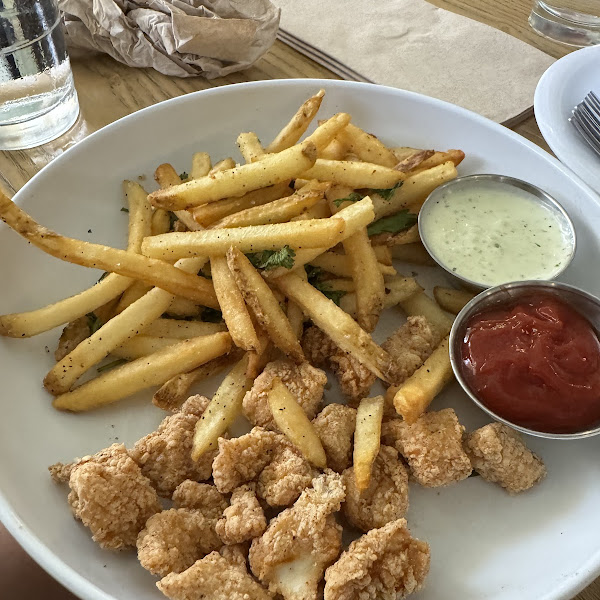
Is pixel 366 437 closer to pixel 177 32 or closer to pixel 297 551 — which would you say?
pixel 297 551

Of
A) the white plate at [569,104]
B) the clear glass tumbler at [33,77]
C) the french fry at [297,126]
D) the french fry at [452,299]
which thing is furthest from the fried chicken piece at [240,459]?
the clear glass tumbler at [33,77]

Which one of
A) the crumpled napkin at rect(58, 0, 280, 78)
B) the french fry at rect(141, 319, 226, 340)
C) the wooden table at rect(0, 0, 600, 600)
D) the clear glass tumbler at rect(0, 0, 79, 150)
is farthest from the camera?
the crumpled napkin at rect(58, 0, 280, 78)

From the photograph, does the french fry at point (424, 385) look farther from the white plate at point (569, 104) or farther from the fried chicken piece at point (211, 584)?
the white plate at point (569, 104)

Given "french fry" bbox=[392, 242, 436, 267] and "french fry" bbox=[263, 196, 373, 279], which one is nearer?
"french fry" bbox=[263, 196, 373, 279]

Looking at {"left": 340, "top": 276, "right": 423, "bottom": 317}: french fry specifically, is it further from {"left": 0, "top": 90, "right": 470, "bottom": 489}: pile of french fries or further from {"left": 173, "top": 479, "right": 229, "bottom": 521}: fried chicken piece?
{"left": 173, "top": 479, "right": 229, "bottom": 521}: fried chicken piece

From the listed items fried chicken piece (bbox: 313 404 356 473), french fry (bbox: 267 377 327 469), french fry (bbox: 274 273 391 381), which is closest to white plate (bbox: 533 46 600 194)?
french fry (bbox: 274 273 391 381)

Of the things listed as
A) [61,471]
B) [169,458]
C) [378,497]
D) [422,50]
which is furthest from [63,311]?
[422,50]
